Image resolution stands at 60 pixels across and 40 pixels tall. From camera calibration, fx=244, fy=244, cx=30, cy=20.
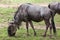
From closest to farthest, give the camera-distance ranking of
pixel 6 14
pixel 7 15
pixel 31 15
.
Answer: pixel 31 15 < pixel 7 15 < pixel 6 14

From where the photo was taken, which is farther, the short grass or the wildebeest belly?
the short grass

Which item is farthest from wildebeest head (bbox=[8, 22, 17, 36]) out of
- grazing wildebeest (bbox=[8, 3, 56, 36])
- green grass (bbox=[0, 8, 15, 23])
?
green grass (bbox=[0, 8, 15, 23])

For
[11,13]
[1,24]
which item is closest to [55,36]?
[1,24]

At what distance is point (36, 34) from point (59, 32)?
1.37 metres

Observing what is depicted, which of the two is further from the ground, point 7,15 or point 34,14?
point 34,14

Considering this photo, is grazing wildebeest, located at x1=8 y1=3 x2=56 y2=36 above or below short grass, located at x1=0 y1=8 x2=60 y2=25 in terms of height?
above

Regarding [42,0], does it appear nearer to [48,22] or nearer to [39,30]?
[39,30]

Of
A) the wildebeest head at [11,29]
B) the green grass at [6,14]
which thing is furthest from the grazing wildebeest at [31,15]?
the green grass at [6,14]

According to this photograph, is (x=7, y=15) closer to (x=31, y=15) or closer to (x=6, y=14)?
(x=6, y=14)

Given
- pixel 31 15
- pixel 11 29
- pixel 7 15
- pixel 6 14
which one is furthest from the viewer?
pixel 6 14

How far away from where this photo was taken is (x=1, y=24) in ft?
46.9

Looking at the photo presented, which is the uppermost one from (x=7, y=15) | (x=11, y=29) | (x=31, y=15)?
(x=31, y=15)

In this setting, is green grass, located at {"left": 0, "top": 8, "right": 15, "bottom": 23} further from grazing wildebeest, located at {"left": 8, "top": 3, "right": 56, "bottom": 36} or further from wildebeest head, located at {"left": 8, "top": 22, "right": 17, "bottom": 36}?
wildebeest head, located at {"left": 8, "top": 22, "right": 17, "bottom": 36}

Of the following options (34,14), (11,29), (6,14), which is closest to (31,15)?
(34,14)
